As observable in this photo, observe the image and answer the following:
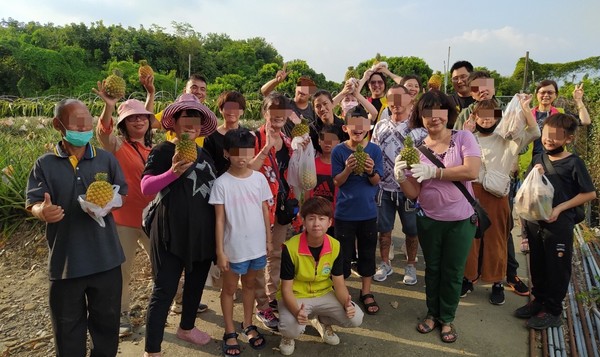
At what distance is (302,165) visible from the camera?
11.9 feet

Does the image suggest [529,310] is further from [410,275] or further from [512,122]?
[512,122]

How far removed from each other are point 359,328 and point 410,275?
119cm

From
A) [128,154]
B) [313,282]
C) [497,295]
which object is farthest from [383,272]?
[128,154]

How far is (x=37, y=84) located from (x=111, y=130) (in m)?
35.3

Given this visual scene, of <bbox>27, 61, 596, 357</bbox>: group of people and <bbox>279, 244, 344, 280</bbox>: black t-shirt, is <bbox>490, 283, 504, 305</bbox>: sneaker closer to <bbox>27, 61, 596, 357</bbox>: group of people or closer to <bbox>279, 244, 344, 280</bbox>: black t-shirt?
<bbox>27, 61, 596, 357</bbox>: group of people

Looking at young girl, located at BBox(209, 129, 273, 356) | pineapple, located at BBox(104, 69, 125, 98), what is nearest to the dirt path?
young girl, located at BBox(209, 129, 273, 356)

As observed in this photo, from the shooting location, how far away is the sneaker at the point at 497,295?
3.96 m

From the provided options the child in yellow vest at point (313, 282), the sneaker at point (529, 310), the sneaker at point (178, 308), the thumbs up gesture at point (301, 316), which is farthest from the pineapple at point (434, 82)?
the sneaker at point (178, 308)

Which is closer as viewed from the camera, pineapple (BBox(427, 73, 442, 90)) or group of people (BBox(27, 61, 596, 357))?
group of people (BBox(27, 61, 596, 357))

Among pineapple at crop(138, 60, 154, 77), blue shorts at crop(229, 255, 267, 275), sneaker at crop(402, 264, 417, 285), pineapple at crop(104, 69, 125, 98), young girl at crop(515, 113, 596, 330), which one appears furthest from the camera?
sneaker at crop(402, 264, 417, 285)

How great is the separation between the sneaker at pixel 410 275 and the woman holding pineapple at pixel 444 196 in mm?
927

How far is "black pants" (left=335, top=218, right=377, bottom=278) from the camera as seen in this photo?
376cm

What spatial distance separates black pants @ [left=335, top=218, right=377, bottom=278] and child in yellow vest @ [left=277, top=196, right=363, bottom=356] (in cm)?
51

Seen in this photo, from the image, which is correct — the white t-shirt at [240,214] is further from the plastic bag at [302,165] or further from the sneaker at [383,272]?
the sneaker at [383,272]
